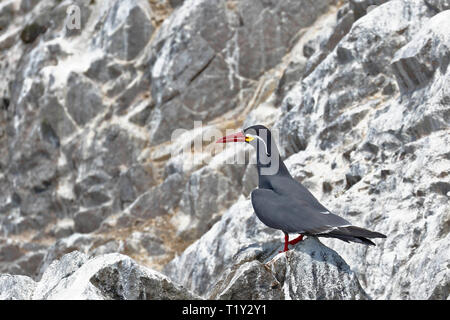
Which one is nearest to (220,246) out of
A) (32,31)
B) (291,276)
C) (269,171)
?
(269,171)

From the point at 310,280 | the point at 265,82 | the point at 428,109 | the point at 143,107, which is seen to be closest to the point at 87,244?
the point at 143,107

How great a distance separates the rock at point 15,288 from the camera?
38.0ft

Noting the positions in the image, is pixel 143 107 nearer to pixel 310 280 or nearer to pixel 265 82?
pixel 265 82

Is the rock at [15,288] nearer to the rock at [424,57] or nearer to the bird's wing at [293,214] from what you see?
the bird's wing at [293,214]

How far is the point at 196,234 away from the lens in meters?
30.4

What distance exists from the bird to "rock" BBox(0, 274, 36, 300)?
4.46m

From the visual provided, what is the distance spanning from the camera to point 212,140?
Answer: 34062mm

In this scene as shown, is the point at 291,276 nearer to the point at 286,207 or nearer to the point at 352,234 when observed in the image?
the point at 352,234

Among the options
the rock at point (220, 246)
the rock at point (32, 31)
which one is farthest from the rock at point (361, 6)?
the rock at point (32, 31)

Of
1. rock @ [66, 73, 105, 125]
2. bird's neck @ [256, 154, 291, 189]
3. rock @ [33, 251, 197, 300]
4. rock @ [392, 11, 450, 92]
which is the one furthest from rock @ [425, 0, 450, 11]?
rock @ [66, 73, 105, 125]

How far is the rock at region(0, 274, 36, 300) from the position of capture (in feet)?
38.0

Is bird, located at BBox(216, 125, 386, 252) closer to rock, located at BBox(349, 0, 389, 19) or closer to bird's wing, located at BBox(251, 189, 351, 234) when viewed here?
bird's wing, located at BBox(251, 189, 351, 234)

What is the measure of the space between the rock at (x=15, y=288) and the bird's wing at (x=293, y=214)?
4.47 metres

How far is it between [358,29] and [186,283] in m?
10.7
